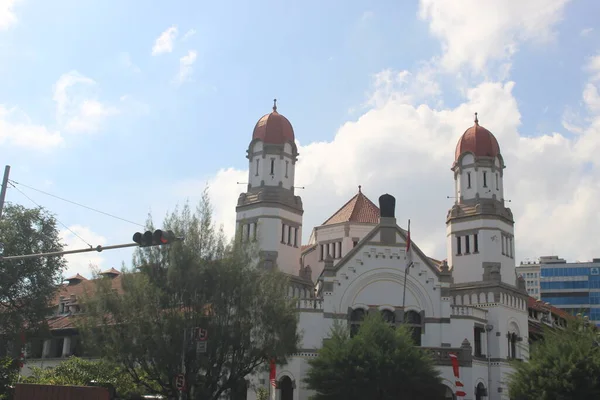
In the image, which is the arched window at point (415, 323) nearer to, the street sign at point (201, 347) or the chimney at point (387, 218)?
the chimney at point (387, 218)

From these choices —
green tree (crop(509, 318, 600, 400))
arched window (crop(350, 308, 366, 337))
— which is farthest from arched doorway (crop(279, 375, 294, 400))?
green tree (crop(509, 318, 600, 400))

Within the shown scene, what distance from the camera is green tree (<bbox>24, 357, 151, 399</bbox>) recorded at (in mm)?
39997

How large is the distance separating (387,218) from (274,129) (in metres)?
12.8

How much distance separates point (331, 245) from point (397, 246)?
1362 cm

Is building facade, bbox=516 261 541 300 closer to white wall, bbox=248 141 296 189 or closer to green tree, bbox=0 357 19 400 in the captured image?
white wall, bbox=248 141 296 189

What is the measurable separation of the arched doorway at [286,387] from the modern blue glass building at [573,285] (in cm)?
7983

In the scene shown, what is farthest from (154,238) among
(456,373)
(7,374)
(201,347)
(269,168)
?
(269,168)

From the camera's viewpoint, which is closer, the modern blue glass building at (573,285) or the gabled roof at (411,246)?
the gabled roof at (411,246)

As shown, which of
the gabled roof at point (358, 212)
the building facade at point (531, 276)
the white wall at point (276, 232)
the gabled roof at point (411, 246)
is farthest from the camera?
the building facade at point (531, 276)

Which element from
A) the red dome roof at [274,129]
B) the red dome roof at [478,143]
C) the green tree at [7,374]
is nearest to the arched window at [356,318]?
the red dome roof at [274,129]

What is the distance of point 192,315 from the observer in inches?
1358

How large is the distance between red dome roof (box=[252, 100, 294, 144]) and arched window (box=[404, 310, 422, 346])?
1732 cm

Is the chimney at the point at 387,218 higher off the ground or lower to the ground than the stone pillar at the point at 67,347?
higher

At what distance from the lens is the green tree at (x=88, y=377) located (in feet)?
131
